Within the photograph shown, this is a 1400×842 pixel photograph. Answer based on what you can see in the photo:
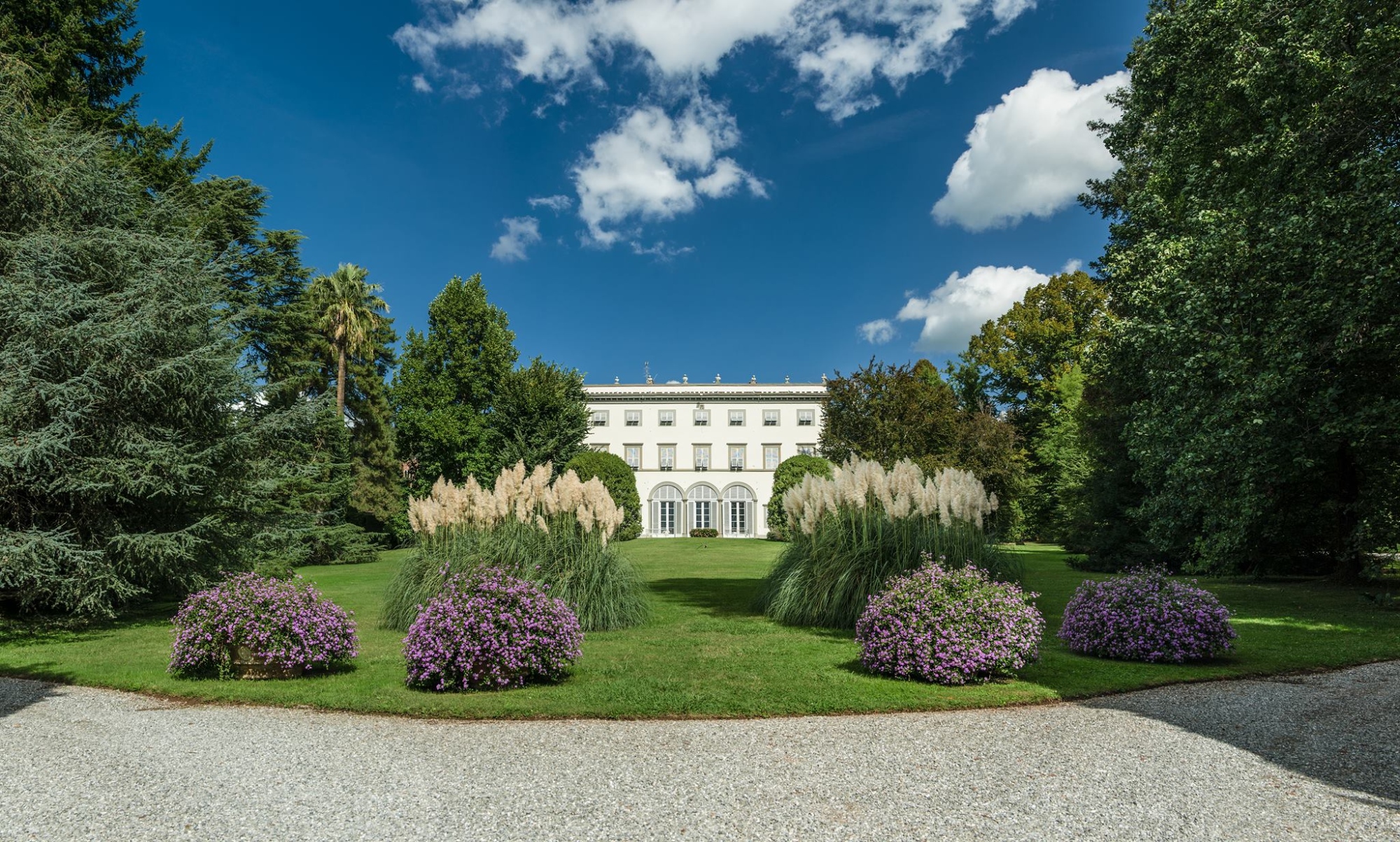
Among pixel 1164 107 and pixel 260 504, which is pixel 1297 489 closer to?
pixel 1164 107

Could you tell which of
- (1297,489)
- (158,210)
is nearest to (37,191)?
(158,210)

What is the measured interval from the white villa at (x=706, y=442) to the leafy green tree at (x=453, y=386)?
13.3 meters

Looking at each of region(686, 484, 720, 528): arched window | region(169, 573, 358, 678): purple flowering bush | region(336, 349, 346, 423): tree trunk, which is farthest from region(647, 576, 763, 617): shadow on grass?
region(686, 484, 720, 528): arched window

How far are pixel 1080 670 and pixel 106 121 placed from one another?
70.8 feet

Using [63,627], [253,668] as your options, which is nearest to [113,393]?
[63,627]

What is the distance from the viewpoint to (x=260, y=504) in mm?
13695

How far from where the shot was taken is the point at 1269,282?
11.1 metres

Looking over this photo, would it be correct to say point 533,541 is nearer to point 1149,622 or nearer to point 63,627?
point 1149,622

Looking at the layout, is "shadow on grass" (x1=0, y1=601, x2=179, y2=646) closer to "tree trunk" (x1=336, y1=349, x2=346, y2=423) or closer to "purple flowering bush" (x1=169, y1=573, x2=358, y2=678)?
"purple flowering bush" (x1=169, y1=573, x2=358, y2=678)

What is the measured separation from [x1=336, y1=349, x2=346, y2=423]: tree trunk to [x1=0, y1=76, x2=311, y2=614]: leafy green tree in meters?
16.1

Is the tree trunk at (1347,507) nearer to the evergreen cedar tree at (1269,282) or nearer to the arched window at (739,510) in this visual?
the evergreen cedar tree at (1269,282)

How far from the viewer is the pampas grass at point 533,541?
9.45 meters

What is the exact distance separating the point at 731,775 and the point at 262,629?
16.6ft

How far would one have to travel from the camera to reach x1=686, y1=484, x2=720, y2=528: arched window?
148ft
